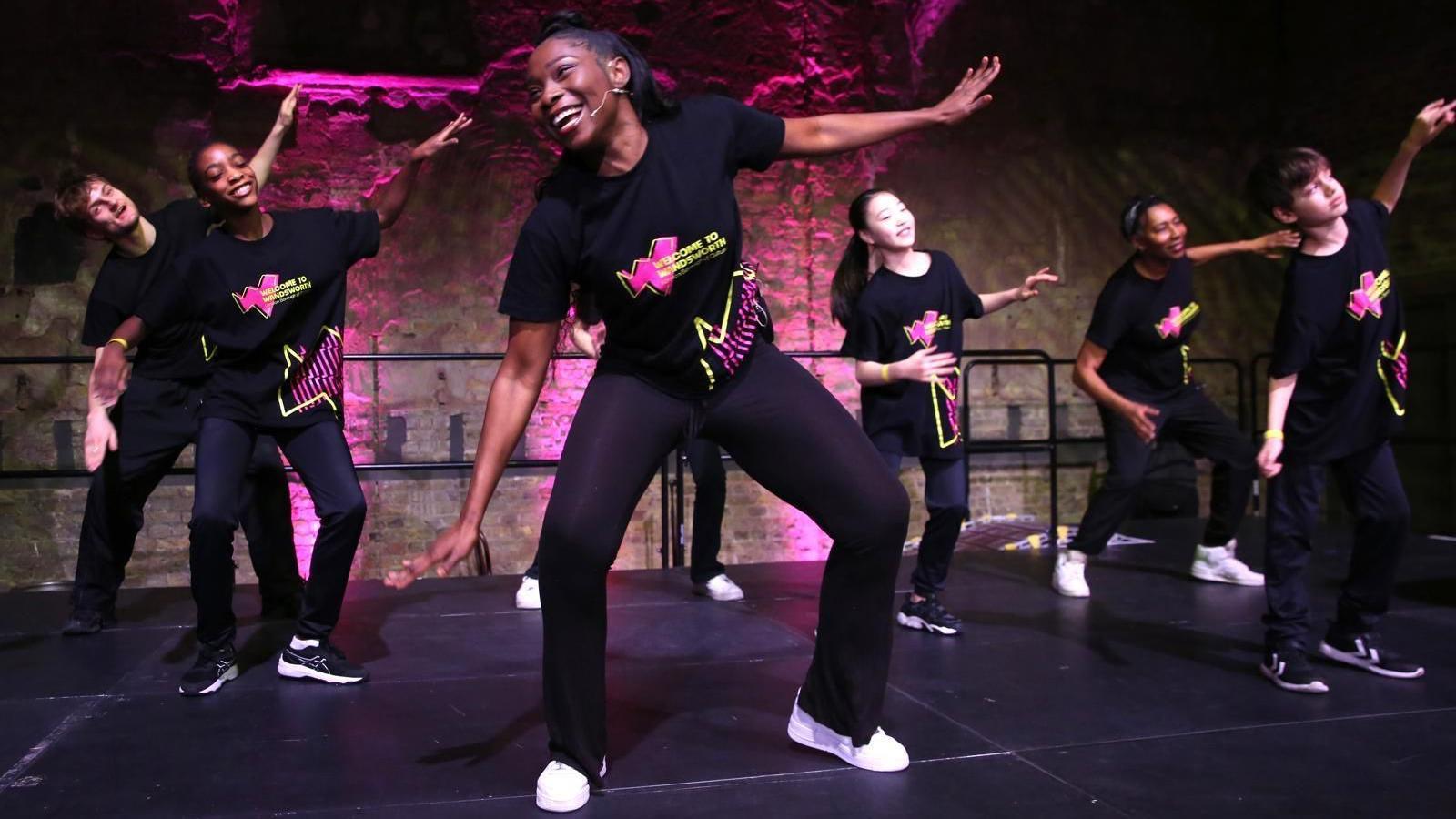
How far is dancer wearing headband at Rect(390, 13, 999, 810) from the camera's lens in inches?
77.2

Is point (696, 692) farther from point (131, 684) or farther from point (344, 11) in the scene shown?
point (344, 11)

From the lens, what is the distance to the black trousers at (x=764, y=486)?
6.48ft

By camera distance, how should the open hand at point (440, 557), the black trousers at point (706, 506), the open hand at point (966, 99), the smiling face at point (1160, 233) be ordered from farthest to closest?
the black trousers at point (706, 506)
the smiling face at point (1160, 233)
the open hand at point (966, 99)
the open hand at point (440, 557)

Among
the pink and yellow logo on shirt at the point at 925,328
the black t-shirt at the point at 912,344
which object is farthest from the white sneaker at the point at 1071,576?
the pink and yellow logo on shirt at the point at 925,328

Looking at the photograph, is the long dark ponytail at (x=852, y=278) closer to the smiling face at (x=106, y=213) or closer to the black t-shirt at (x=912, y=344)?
the black t-shirt at (x=912, y=344)

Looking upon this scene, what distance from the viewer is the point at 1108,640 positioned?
3.24m

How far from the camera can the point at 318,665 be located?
2.91 meters

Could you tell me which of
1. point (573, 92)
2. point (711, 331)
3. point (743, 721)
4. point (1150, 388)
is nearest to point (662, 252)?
point (711, 331)

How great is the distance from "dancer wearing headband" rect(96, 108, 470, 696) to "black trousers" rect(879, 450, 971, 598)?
1591 millimetres

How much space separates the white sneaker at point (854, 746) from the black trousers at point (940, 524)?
4.01ft

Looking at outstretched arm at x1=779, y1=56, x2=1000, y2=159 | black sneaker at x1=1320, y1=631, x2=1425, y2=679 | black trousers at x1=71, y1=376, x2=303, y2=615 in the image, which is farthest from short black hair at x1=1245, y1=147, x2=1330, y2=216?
black trousers at x1=71, y1=376, x2=303, y2=615

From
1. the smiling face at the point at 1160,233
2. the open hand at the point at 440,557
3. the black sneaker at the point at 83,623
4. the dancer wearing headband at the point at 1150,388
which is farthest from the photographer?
the dancer wearing headband at the point at 1150,388

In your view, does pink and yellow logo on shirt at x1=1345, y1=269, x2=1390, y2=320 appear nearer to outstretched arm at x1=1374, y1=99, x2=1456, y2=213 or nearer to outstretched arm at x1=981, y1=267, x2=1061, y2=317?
outstretched arm at x1=1374, y1=99, x2=1456, y2=213

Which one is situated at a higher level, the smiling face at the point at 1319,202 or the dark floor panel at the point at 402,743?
the smiling face at the point at 1319,202
